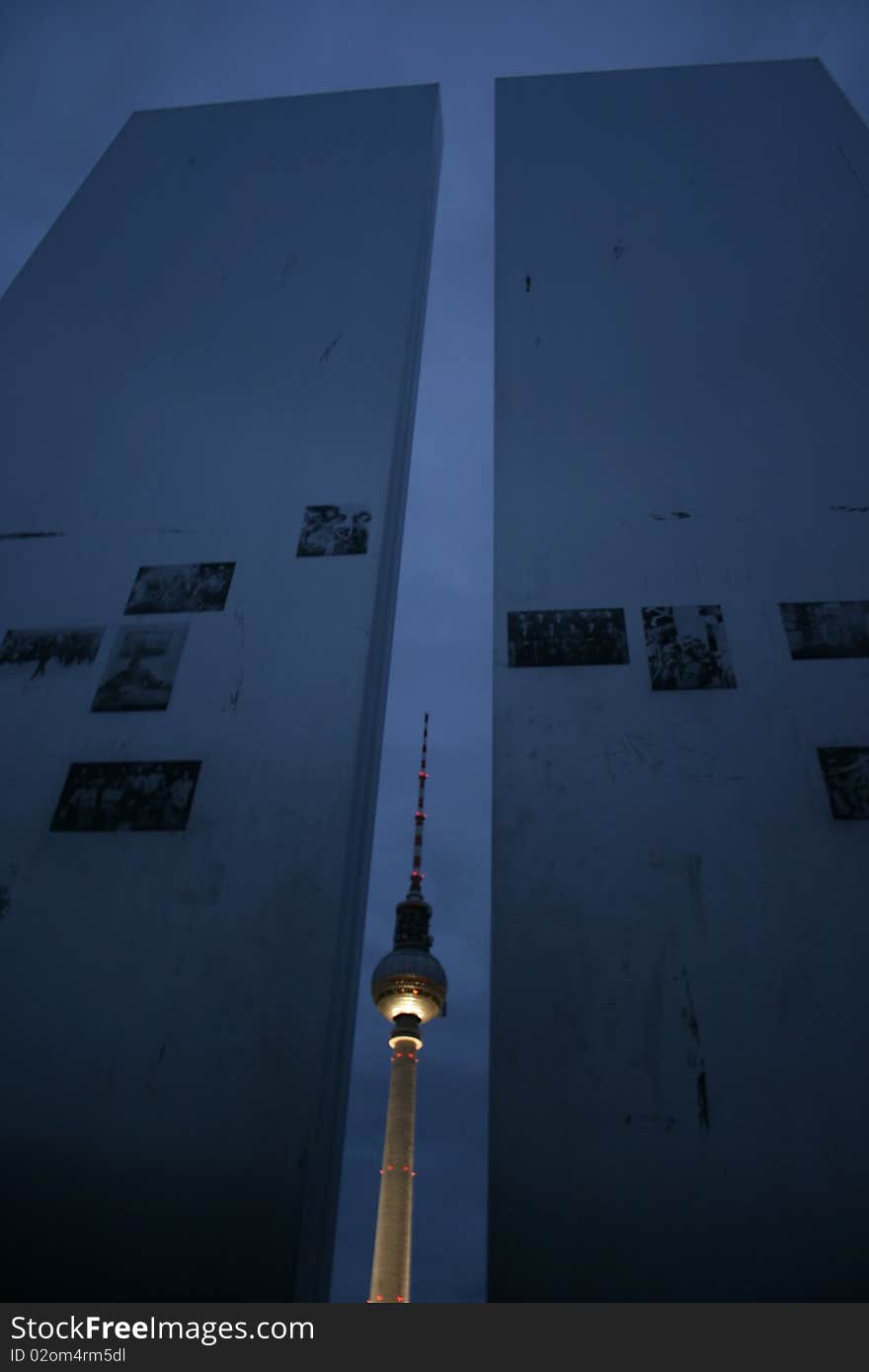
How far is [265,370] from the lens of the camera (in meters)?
4.50

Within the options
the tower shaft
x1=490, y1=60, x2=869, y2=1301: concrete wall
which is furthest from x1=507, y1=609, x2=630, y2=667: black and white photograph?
the tower shaft

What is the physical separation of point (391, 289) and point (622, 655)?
2867 millimetres

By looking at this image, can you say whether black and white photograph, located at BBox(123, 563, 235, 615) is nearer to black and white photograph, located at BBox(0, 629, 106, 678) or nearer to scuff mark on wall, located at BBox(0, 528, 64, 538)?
black and white photograph, located at BBox(0, 629, 106, 678)

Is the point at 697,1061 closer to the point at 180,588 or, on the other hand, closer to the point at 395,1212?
the point at 180,588

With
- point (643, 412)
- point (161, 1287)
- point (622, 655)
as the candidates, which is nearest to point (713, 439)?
point (643, 412)

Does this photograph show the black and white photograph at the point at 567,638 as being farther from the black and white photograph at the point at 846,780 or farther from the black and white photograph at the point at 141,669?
the black and white photograph at the point at 141,669

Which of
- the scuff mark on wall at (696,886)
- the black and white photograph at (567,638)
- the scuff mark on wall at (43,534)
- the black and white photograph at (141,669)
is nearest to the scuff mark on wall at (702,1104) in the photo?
the scuff mark on wall at (696,886)

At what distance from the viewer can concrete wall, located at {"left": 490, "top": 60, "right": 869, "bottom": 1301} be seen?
2.28 metres

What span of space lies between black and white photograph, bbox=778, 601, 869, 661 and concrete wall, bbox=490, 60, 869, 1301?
0.21ft

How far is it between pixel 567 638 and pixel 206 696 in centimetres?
152

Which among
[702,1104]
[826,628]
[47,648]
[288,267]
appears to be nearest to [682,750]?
[826,628]

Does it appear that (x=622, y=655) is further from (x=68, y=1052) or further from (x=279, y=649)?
(x=68, y=1052)

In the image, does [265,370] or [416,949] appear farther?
[416,949]

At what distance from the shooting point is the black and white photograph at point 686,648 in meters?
3.20
